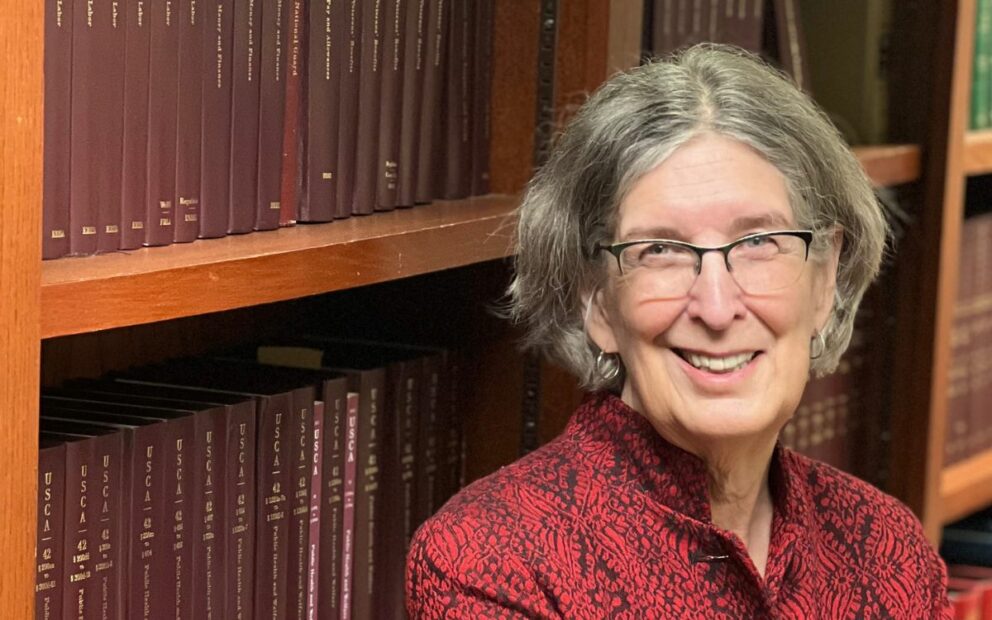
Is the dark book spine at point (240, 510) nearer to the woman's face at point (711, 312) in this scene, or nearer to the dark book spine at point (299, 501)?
the dark book spine at point (299, 501)

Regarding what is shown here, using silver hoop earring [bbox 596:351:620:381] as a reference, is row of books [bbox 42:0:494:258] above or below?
above

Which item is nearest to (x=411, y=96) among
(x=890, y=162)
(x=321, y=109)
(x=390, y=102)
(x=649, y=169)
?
(x=390, y=102)

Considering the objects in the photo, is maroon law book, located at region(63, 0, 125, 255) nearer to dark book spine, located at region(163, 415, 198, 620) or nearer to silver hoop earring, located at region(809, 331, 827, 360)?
dark book spine, located at region(163, 415, 198, 620)

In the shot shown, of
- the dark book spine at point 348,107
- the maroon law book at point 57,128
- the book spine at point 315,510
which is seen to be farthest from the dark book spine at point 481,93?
the maroon law book at point 57,128

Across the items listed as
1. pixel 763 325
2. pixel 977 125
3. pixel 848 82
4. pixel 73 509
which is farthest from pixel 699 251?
pixel 977 125

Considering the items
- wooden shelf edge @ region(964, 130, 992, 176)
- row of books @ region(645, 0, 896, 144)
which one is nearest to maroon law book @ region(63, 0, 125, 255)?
row of books @ region(645, 0, 896, 144)

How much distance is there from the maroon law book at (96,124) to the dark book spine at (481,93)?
1.62ft

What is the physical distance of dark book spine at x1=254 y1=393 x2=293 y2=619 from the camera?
1.27m

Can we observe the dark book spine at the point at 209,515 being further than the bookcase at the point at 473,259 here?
Yes

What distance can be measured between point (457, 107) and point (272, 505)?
43 cm

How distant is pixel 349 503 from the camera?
1.38m

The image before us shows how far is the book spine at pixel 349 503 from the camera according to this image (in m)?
1.37

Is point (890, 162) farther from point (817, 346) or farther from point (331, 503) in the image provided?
point (331, 503)

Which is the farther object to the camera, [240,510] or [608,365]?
[608,365]
